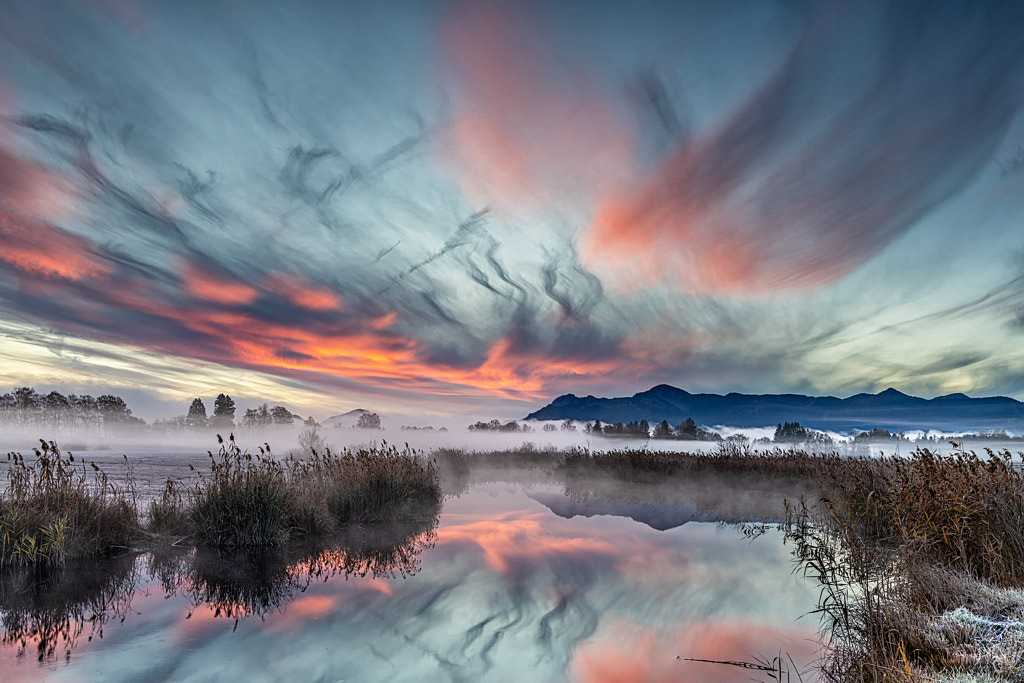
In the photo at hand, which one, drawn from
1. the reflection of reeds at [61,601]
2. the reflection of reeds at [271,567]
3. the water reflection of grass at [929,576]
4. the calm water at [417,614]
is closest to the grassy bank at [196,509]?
the reflection of reeds at [61,601]

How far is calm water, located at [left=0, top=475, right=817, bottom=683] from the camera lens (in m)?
6.32

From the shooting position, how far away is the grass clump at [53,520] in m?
9.30

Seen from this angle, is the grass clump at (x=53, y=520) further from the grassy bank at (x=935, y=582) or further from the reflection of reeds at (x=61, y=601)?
the grassy bank at (x=935, y=582)

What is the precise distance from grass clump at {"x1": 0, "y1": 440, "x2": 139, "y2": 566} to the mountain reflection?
1.06 feet

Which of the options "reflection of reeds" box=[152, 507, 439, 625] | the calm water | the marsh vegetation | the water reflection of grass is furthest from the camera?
"reflection of reeds" box=[152, 507, 439, 625]

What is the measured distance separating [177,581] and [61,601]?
5.55 feet

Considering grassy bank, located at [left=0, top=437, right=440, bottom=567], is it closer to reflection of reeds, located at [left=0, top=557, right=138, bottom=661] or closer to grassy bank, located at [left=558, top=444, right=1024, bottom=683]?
reflection of reeds, located at [left=0, top=557, right=138, bottom=661]

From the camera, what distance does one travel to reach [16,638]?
21.6 feet

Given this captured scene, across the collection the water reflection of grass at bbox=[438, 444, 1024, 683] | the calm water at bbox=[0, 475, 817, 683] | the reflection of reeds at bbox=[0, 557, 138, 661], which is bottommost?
the calm water at bbox=[0, 475, 817, 683]

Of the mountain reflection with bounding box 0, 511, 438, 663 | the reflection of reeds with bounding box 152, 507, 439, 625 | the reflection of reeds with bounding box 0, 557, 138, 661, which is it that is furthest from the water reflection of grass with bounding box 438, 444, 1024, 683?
the reflection of reeds with bounding box 0, 557, 138, 661

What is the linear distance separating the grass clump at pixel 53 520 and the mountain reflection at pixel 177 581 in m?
0.32

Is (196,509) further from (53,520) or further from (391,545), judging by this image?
(391,545)

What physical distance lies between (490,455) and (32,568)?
99.8ft

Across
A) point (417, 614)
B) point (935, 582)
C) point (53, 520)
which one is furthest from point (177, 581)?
point (935, 582)
